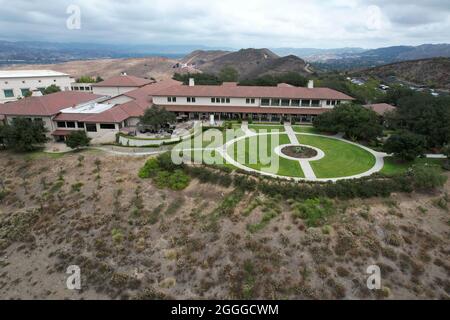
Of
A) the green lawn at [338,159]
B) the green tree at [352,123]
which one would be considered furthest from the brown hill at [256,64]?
the green lawn at [338,159]

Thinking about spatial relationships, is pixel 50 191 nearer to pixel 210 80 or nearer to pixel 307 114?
pixel 307 114

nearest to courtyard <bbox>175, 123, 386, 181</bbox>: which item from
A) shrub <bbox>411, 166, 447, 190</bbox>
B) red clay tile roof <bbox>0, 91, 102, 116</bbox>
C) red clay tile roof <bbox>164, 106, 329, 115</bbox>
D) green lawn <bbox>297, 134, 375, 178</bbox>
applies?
green lawn <bbox>297, 134, 375, 178</bbox>

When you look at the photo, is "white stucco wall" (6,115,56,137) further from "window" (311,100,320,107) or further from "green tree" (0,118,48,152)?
"window" (311,100,320,107)

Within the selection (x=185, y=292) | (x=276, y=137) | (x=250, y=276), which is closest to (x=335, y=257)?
(x=250, y=276)

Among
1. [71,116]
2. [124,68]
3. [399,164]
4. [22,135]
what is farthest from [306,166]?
[124,68]

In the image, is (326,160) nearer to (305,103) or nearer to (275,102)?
(305,103)

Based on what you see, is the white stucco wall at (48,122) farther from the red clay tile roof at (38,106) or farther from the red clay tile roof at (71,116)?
the red clay tile roof at (71,116)

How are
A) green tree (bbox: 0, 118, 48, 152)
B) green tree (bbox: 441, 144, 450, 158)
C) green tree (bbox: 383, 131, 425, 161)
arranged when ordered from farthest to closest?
green tree (bbox: 0, 118, 48, 152), green tree (bbox: 441, 144, 450, 158), green tree (bbox: 383, 131, 425, 161)
